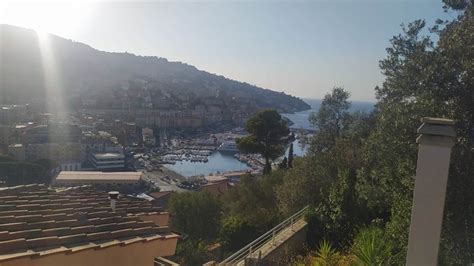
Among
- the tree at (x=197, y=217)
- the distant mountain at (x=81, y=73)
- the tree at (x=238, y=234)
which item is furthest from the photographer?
the distant mountain at (x=81, y=73)

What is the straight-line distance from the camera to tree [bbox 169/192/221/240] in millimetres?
12086

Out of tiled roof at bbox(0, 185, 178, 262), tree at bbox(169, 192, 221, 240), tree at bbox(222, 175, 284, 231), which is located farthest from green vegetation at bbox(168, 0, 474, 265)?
tree at bbox(169, 192, 221, 240)

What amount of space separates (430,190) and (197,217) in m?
10.4

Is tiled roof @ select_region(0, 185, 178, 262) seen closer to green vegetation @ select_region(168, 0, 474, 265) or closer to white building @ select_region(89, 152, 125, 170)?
green vegetation @ select_region(168, 0, 474, 265)

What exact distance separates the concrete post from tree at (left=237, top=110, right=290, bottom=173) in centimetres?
1451

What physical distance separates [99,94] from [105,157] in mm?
48186

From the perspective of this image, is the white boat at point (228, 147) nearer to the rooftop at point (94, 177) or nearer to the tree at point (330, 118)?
the rooftop at point (94, 177)

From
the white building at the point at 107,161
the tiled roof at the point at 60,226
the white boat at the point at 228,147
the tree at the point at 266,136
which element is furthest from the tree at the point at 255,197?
the white boat at the point at 228,147

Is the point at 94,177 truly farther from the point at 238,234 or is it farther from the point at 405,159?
the point at 405,159

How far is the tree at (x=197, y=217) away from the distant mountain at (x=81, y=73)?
67.1 meters

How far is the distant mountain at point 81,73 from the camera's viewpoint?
256 ft

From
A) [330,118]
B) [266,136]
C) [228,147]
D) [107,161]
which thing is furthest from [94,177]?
[228,147]

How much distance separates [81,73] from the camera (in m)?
101

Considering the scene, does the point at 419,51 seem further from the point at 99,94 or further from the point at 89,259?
the point at 99,94
